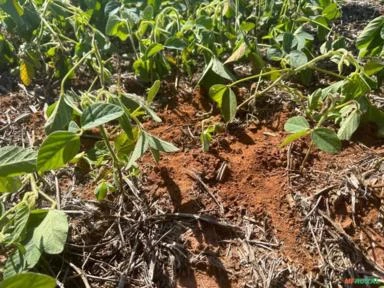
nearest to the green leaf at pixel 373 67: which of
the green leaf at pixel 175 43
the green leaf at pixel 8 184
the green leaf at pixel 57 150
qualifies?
the green leaf at pixel 175 43

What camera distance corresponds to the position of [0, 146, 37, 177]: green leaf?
104 cm

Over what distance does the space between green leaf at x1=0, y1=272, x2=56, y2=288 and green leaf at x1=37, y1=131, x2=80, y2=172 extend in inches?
12.5

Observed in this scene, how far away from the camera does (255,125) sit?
1.52 meters

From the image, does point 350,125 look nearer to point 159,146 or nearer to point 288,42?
point 288,42

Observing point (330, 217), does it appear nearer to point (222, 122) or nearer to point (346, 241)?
point (346, 241)

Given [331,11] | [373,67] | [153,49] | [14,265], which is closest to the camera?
[14,265]

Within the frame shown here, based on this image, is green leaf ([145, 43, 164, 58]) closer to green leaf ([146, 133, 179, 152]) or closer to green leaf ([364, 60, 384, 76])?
green leaf ([146, 133, 179, 152])

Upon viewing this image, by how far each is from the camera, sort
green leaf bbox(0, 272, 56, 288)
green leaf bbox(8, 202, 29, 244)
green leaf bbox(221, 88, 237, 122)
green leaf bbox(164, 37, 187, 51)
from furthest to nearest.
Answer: green leaf bbox(164, 37, 187, 51) → green leaf bbox(221, 88, 237, 122) → green leaf bbox(8, 202, 29, 244) → green leaf bbox(0, 272, 56, 288)

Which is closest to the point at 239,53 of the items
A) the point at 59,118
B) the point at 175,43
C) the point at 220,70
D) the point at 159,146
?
the point at 220,70

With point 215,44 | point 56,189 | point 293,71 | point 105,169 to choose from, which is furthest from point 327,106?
point 56,189

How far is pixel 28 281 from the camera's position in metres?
0.78

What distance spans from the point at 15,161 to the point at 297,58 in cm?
89

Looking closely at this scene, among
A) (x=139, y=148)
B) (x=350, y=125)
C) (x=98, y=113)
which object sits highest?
(x=98, y=113)

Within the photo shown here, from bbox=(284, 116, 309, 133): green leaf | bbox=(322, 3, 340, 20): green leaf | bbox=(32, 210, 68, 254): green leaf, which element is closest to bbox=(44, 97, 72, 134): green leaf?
bbox=(32, 210, 68, 254): green leaf
